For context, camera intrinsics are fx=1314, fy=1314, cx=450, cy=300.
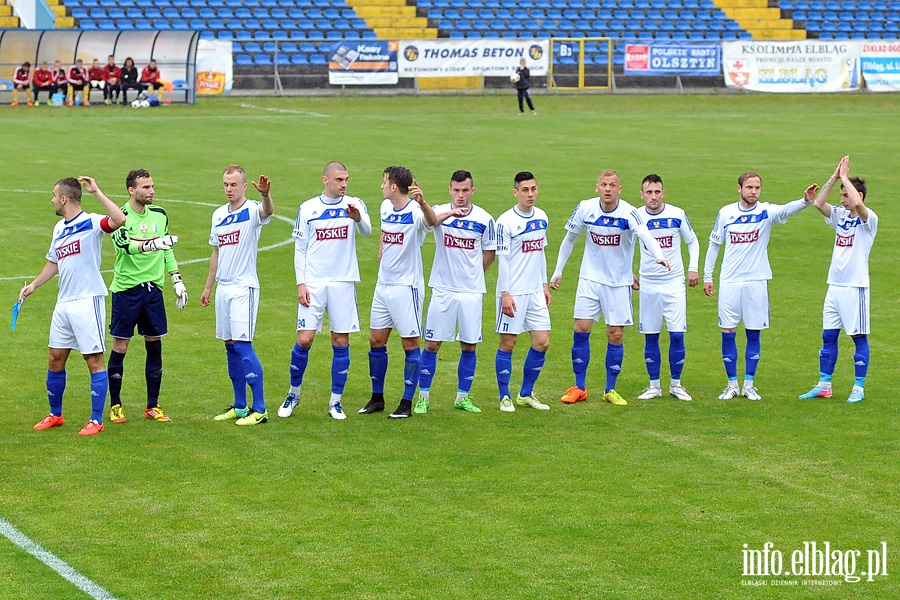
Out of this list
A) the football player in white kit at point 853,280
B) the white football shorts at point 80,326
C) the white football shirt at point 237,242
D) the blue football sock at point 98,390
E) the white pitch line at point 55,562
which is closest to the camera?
the white pitch line at point 55,562

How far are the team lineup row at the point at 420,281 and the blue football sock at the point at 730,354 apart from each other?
0.02 m

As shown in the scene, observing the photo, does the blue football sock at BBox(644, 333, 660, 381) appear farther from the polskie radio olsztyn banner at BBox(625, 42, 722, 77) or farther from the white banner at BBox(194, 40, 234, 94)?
the polskie radio olsztyn banner at BBox(625, 42, 722, 77)

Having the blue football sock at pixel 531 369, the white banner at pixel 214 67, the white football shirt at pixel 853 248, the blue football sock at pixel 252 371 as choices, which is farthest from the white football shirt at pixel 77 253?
the white banner at pixel 214 67

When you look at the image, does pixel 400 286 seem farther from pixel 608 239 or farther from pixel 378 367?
pixel 608 239

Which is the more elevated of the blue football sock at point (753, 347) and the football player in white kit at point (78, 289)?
the football player in white kit at point (78, 289)

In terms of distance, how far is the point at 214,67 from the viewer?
5081cm

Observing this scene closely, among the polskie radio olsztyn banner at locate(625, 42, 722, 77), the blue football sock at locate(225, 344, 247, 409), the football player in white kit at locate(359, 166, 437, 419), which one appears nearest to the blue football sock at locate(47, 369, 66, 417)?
the blue football sock at locate(225, 344, 247, 409)


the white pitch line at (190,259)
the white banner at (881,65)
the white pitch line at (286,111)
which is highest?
the white banner at (881,65)

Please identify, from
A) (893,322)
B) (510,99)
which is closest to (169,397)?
(893,322)

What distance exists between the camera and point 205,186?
27.0 meters

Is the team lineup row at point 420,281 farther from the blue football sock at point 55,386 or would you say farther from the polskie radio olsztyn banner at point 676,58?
the polskie radio olsztyn banner at point 676,58

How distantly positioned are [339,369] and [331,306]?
22.8 inches

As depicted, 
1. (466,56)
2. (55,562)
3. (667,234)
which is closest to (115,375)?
(55,562)

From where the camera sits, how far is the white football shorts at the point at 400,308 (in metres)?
12.0
